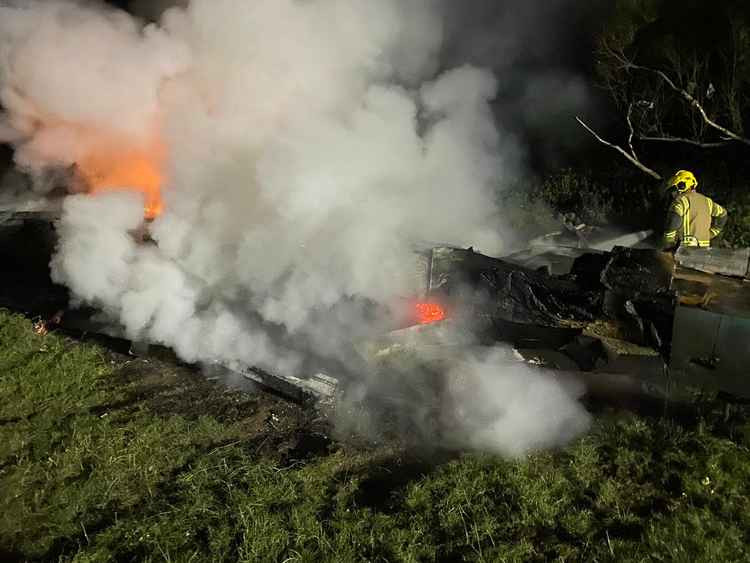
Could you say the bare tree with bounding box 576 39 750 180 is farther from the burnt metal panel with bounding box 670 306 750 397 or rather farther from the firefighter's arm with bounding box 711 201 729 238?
the burnt metal panel with bounding box 670 306 750 397

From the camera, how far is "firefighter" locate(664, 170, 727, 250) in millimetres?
6852

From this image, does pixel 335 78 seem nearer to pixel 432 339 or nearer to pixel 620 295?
pixel 432 339

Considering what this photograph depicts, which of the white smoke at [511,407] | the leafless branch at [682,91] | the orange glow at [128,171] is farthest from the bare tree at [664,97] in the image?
the orange glow at [128,171]

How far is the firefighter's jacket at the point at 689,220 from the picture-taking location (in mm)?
6848

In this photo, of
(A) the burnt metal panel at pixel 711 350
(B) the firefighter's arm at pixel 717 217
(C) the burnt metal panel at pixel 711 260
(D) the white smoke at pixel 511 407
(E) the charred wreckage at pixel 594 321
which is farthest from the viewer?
(B) the firefighter's arm at pixel 717 217

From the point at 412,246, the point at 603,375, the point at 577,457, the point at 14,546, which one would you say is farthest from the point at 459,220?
the point at 14,546

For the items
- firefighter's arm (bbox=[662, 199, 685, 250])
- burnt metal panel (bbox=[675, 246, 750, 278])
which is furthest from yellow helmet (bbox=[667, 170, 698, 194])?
burnt metal panel (bbox=[675, 246, 750, 278])

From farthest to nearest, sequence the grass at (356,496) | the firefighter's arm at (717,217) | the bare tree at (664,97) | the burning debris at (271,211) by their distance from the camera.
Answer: the bare tree at (664,97) → the firefighter's arm at (717,217) → the burning debris at (271,211) → the grass at (356,496)

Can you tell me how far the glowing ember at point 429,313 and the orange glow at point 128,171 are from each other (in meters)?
3.75

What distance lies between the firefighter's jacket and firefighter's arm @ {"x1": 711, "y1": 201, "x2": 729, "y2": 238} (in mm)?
148

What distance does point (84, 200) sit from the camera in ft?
20.5

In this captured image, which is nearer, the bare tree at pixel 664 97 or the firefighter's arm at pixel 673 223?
the firefighter's arm at pixel 673 223

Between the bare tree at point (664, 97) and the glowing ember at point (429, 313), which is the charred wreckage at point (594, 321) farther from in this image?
the bare tree at point (664, 97)

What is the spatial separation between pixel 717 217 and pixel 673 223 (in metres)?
0.91
